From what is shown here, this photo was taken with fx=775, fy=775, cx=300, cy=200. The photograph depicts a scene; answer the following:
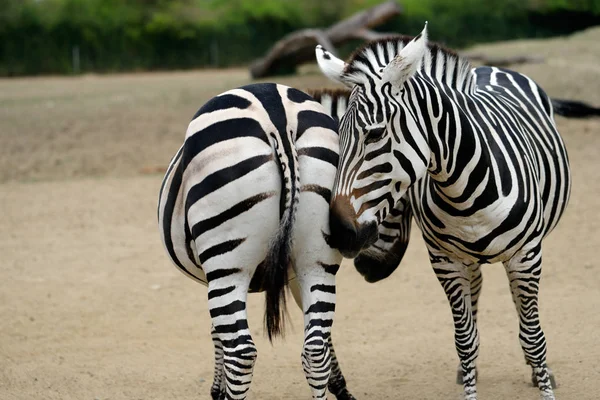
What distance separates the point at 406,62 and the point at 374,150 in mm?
441

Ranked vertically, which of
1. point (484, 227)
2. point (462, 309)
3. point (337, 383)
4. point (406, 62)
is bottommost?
point (337, 383)

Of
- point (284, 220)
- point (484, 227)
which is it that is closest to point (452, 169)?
point (484, 227)

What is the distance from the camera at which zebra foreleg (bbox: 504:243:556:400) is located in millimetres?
4406

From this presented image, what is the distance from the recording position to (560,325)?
6.43 metres

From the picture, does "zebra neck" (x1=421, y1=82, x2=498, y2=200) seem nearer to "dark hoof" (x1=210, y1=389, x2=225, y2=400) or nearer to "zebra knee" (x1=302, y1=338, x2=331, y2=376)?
"zebra knee" (x1=302, y1=338, x2=331, y2=376)

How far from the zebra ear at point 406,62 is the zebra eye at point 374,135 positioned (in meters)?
0.25

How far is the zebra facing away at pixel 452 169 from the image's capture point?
372 cm

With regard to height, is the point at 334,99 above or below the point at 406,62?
below

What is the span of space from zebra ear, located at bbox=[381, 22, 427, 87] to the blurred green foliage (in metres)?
31.0

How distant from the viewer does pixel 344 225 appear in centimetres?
360

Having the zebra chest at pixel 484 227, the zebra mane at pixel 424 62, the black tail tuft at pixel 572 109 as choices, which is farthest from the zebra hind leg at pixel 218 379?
the black tail tuft at pixel 572 109

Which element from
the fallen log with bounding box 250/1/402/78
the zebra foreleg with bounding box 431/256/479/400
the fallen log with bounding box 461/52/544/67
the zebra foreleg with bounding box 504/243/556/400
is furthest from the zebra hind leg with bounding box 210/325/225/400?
the fallen log with bounding box 250/1/402/78

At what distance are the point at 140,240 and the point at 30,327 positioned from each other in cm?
275

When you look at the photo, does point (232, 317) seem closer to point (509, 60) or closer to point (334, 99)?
point (334, 99)
